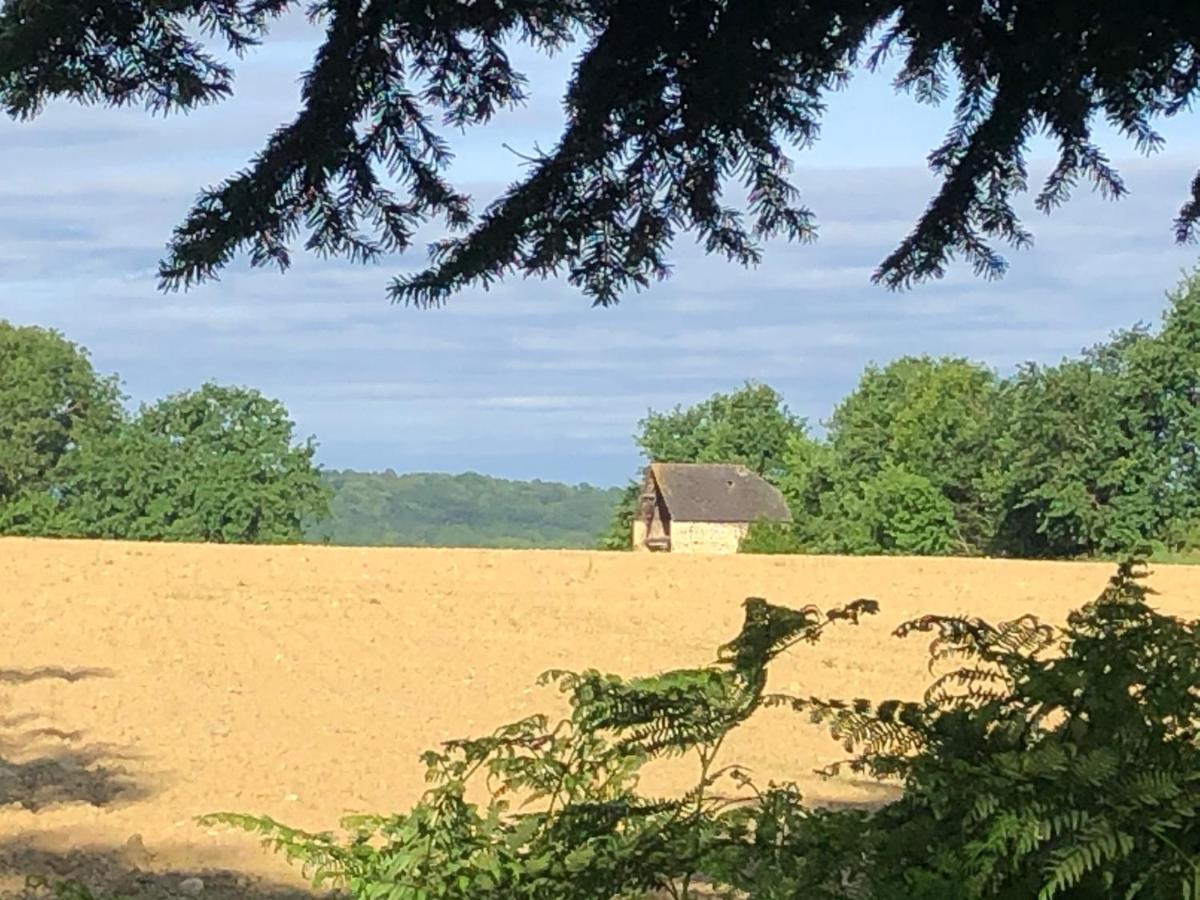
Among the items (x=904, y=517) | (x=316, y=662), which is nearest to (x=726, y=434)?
(x=904, y=517)

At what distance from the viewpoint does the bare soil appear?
606cm

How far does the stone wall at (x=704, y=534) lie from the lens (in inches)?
1622

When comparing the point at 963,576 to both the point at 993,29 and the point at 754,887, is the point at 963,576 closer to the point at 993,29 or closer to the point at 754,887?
the point at 993,29

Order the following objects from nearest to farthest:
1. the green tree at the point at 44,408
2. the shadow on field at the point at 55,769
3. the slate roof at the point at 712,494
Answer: the shadow on field at the point at 55,769
the green tree at the point at 44,408
the slate roof at the point at 712,494

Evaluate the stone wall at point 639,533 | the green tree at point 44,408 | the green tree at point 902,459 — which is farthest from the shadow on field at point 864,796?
the stone wall at point 639,533

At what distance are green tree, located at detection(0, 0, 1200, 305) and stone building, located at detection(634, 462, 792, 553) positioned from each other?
1495 inches

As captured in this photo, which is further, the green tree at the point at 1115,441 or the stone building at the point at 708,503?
the stone building at the point at 708,503

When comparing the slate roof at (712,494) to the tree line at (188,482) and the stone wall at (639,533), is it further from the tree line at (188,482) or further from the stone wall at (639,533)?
A: the tree line at (188,482)

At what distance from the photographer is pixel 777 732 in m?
8.41

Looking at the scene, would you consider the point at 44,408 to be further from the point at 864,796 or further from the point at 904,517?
the point at 864,796

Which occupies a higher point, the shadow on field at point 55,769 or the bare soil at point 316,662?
the bare soil at point 316,662

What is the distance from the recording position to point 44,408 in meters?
39.7

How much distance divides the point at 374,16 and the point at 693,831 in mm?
1234

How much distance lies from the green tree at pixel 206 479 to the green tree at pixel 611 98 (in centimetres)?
2903
